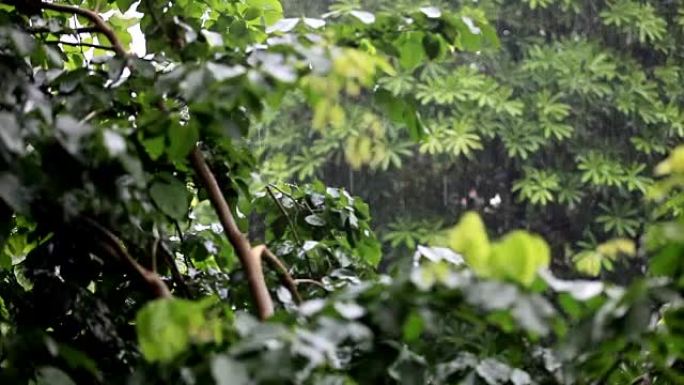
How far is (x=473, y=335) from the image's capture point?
65 cm

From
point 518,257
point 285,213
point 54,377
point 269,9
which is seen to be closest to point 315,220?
point 285,213

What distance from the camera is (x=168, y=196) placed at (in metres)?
0.69

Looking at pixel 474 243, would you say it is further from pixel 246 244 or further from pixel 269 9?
pixel 269 9

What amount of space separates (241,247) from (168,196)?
7 cm

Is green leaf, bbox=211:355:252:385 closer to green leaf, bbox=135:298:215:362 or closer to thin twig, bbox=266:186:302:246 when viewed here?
green leaf, bbox=135:298:215:362

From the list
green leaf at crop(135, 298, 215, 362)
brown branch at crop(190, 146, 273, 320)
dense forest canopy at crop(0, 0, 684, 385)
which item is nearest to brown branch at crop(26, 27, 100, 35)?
dense forest canopy at crop(0, 0, 684, 385)

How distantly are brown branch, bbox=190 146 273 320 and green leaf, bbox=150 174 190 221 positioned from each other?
0.03 meters

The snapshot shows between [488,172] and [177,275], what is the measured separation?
3.57m

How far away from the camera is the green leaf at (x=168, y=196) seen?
688 millimetres

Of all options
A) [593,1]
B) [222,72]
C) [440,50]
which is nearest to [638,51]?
[593,1]

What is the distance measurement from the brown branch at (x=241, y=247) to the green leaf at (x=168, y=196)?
0.10 feet

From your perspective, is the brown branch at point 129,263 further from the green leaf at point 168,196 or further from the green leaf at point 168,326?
the green leaf at point 168,326

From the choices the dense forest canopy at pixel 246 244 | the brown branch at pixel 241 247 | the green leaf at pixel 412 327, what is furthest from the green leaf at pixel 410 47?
the green leaf at pixel 412 327

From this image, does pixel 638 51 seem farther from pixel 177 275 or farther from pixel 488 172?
pixel 177 275
